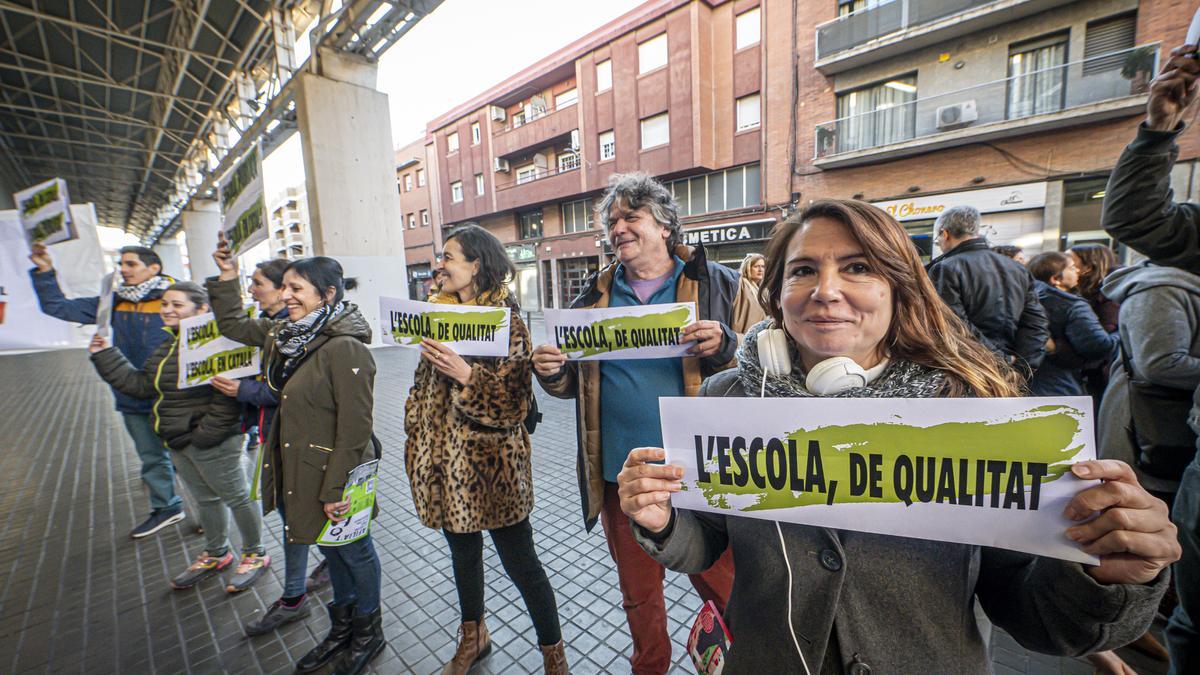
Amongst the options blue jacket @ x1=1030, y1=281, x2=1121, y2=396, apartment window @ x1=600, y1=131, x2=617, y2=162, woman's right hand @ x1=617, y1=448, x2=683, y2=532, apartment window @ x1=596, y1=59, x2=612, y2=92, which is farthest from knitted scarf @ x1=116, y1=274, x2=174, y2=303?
apartment window @ x1=596, y1=59, x2=612, y2=92

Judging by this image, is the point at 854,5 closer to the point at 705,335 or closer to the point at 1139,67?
the point at 1139,67

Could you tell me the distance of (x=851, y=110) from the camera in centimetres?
1374

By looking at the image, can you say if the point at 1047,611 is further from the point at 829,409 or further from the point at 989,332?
the point at 989,332

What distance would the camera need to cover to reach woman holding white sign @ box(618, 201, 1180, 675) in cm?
90

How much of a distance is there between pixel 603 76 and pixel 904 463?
70.2 ft

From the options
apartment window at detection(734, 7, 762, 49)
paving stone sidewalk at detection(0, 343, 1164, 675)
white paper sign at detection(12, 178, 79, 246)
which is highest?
apartment window at detection(734, 7, 762, 49)

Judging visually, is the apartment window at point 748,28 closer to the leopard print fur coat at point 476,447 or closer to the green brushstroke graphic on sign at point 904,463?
the leopard print fur coat at point 476,447

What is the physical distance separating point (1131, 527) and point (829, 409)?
0.50 metres

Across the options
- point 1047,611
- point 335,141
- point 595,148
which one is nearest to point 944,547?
point 1047,611

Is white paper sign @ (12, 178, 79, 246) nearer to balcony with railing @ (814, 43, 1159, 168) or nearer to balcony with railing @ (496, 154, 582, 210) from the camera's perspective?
balcony with railing @ (814, 43, 1159, 168)

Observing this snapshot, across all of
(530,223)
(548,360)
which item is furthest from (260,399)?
(530,223)

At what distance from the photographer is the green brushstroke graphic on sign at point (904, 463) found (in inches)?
34.2

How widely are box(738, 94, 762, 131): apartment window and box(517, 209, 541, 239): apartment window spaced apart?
11453 mm

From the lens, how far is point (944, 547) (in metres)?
1.01
